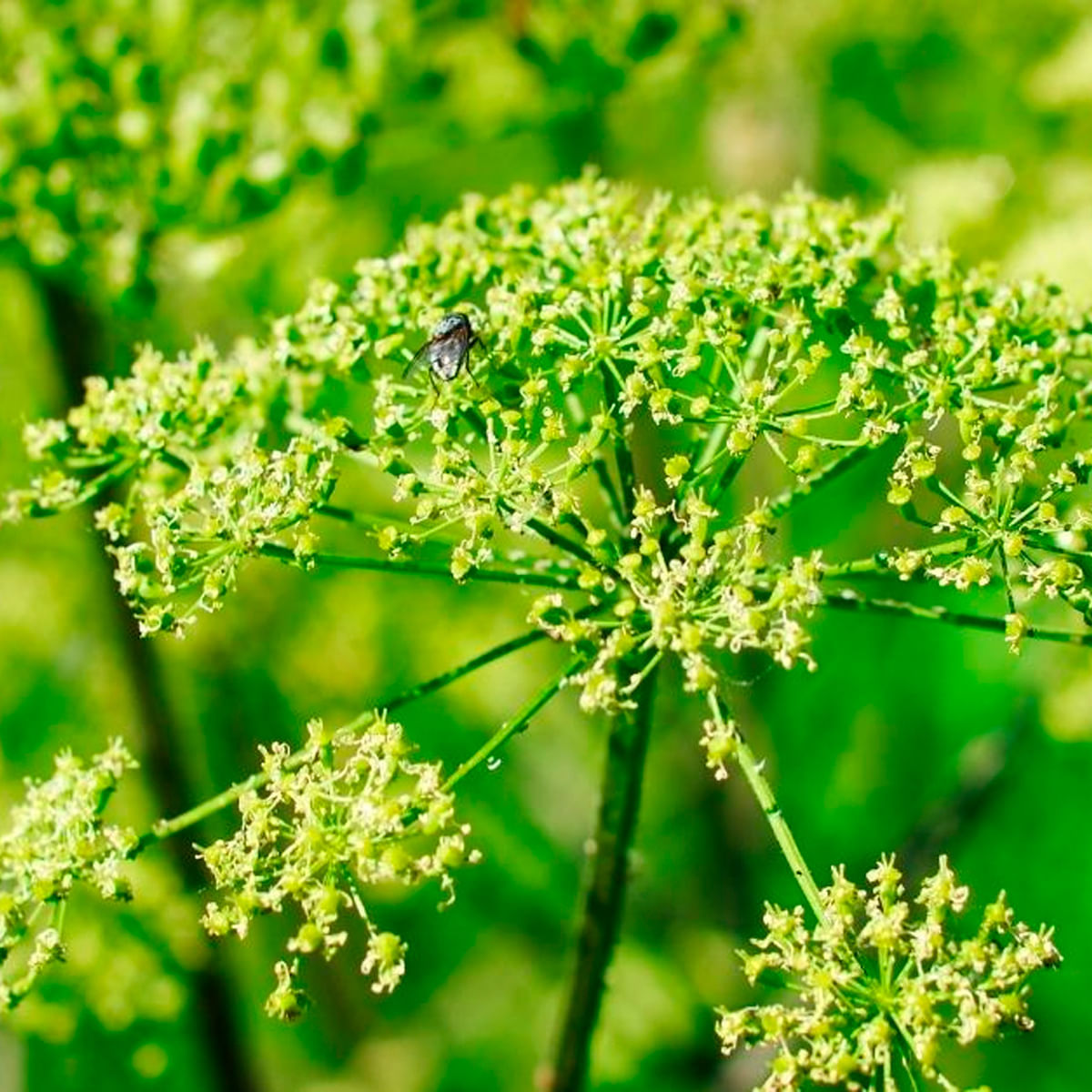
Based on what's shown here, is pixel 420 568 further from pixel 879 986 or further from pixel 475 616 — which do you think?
pixel 475 616

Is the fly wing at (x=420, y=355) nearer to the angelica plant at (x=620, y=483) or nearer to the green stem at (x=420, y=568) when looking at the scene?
the angelica plant at (x=620, y=483)

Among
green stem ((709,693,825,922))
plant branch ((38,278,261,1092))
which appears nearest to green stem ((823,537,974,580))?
green stem ((709,693,825,922))

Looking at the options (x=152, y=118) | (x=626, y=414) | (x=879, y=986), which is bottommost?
(x=879, y=986)

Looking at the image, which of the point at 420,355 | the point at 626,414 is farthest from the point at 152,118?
the point at 626,414

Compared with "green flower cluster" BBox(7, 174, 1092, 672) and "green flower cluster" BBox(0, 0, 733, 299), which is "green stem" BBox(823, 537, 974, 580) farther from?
"green flower cluster" BBox(0, 0, 733, 299)

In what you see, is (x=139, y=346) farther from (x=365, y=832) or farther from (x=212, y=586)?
(x=365, y=832)

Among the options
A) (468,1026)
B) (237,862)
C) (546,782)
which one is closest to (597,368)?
(237,862)
